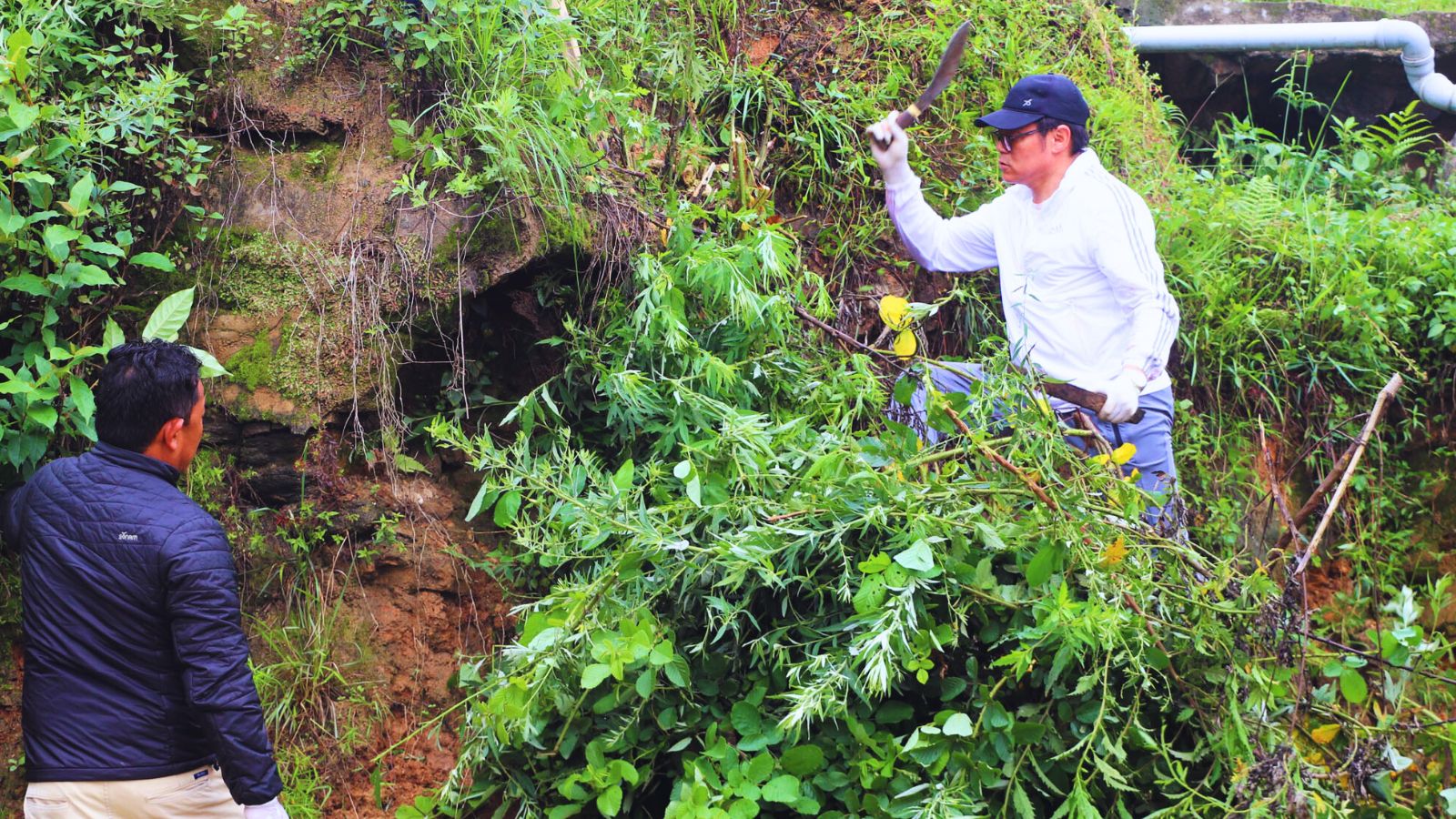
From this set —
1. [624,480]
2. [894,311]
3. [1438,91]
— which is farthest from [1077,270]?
[1438,91]

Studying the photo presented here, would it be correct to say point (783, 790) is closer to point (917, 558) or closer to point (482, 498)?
point (917, 558)

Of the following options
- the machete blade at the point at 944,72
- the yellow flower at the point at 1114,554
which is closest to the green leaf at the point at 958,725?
the yellow flower at the point at 1114,554

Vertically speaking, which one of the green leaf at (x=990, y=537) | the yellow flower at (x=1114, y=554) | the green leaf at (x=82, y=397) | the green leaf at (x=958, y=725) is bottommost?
the green leaf at (x=958, y=725)

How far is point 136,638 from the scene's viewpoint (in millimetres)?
2707

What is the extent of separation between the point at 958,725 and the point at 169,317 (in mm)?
2466

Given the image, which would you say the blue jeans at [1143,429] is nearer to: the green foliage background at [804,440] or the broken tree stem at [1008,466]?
the green foliage background at [804,440]

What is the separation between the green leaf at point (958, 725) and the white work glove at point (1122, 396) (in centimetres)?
151

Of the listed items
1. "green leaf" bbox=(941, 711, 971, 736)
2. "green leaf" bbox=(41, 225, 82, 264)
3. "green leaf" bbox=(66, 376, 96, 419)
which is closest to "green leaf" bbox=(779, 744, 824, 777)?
"green leaf" bbox=(941, 711, 971, 736)

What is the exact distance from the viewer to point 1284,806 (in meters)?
2.70

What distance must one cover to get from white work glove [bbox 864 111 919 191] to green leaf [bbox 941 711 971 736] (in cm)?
240

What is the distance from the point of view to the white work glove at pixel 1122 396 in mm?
3889

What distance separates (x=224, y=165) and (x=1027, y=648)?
298 cm

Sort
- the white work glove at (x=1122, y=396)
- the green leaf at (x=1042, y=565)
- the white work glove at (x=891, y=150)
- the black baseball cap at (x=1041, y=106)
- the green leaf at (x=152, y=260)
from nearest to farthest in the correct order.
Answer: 1. the green leaf at (x=1042, y=565)
2. the green leaf at (x=152, y=260)
3. the white work glove at (x=1122, y=396)
4. the black baseball cap at (x=1041, y=106)
5. the white work glove at (x=891, y=150)

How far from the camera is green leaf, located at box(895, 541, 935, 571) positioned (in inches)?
109
